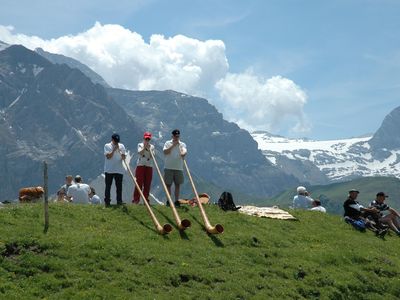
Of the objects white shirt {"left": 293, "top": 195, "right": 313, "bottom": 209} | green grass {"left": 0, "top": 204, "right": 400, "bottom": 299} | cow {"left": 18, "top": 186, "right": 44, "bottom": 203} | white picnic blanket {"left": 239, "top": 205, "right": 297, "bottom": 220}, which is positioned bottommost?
green grass {"left": 0, "top": 204, "right": 400, "bottom": 299}

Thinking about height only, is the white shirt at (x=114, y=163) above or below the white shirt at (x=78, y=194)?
above

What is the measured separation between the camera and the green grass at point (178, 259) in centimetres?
1970

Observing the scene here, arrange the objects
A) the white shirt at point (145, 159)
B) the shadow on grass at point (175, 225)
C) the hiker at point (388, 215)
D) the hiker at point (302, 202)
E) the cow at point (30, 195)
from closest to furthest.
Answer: the shadow on grass at point (175, 225) < the white shirt at point (145, 159) < the cow at point (30, 195) < the hiker at point (388, 215) < the hiker at point (302, 202)

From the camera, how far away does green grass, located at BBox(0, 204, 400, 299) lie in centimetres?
1970

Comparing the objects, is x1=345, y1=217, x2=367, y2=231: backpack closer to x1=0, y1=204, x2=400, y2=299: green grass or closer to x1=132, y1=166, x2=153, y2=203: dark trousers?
x1=0, y1=204, x2=400, y2=299: green grass

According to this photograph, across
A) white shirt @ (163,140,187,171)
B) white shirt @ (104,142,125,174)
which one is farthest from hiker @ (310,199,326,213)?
white shirt @ (104,142,125,174)

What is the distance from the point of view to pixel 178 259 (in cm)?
2280

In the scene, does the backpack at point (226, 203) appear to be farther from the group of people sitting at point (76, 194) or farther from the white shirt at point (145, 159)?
the group of people sitting at point (76, 194)

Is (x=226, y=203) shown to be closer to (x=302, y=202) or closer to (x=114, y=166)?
(x=114, y=166)

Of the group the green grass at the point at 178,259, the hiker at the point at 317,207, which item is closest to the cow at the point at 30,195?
the green grass at the point at 178,259

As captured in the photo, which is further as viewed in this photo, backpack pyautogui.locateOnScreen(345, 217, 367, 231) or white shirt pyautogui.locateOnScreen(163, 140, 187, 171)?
backpack pyautogui.locateOnScreen(345, 217, 367, 231)

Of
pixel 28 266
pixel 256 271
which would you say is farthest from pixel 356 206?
pixel 28 266

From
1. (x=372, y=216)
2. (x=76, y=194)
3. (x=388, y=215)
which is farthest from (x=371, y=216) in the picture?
(x=76, y=194)

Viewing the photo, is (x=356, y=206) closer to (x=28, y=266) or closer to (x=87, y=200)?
(x=87, y=200)
